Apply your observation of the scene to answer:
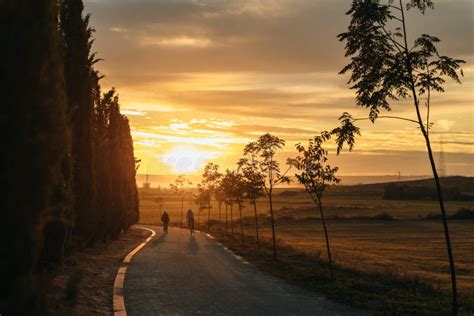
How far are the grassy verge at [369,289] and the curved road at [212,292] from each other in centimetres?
53

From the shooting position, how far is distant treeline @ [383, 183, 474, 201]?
5212 inches

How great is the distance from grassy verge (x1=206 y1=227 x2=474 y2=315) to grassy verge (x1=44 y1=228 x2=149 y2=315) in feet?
15.8

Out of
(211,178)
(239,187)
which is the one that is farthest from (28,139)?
(211,178)

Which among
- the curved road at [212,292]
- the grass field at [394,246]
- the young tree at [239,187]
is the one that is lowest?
the grass field at [394,246]

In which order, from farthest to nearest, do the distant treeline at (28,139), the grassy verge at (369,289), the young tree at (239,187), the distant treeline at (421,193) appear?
the distant treeline at (421,193), the young tree at (239,187), the grassy verge at (369,289), the distant treeline at (28,139)

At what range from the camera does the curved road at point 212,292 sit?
9148 mm

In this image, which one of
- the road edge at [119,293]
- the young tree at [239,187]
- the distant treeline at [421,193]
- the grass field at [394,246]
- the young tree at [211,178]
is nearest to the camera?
the road edge at [119,293]

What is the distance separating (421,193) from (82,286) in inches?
5620

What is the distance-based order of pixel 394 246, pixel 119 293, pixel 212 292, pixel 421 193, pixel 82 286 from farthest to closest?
pixel 421 193
pixel 394 246
pixel 82 286
pixel 212 292
pixel 119 293

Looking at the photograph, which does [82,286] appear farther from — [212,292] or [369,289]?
[369,289]

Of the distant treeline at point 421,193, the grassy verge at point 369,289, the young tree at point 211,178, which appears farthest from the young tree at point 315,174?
the distant treeline at point 421,193

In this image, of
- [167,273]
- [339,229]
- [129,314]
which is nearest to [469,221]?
[339,229]

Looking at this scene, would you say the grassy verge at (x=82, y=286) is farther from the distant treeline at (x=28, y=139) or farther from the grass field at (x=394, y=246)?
the grass field at (x=394, y=246)

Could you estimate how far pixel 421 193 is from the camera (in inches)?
5581
